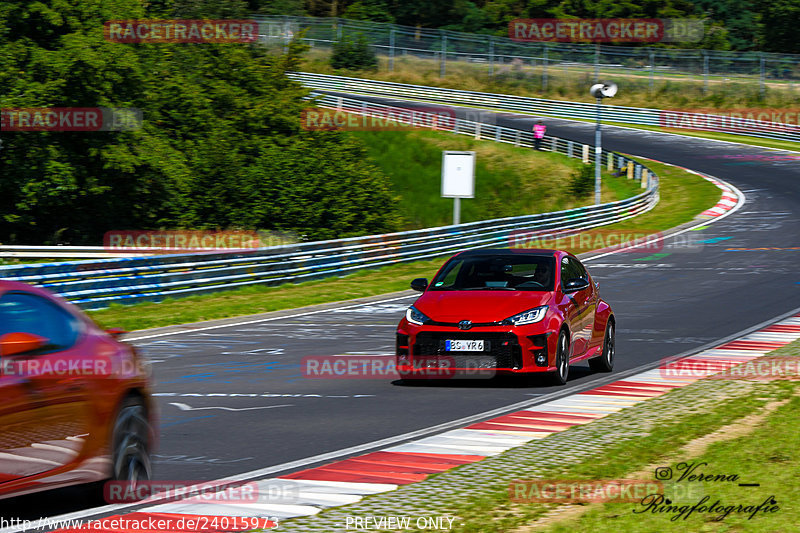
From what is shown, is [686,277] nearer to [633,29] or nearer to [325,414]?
[325,414]

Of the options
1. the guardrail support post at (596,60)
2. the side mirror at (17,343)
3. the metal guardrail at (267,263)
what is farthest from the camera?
the guardrail support post at (596,60)

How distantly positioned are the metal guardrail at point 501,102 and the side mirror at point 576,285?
58.8 metres

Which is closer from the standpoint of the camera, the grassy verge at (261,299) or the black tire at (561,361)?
the black tire at (561,361)

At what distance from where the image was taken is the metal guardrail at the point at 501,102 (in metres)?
72.2

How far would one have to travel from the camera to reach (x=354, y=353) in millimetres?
16203

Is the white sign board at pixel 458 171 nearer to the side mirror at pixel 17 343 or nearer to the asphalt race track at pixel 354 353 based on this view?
the asphalt race track at pixel 354 353

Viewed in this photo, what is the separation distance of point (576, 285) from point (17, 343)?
8.90 m

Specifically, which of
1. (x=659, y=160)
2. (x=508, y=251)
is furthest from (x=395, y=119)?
(x=508, y=251)

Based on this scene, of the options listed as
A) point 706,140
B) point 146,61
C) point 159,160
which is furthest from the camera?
point 706,140

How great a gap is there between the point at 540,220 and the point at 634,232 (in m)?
4.49

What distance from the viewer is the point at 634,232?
39.3 metres

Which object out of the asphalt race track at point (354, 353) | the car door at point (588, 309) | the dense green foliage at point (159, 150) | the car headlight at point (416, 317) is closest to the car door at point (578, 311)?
the car door at point (588, 309)

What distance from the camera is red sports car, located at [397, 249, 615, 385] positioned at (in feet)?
41.4

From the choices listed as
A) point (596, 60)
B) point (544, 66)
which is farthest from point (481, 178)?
point (544, 66)
